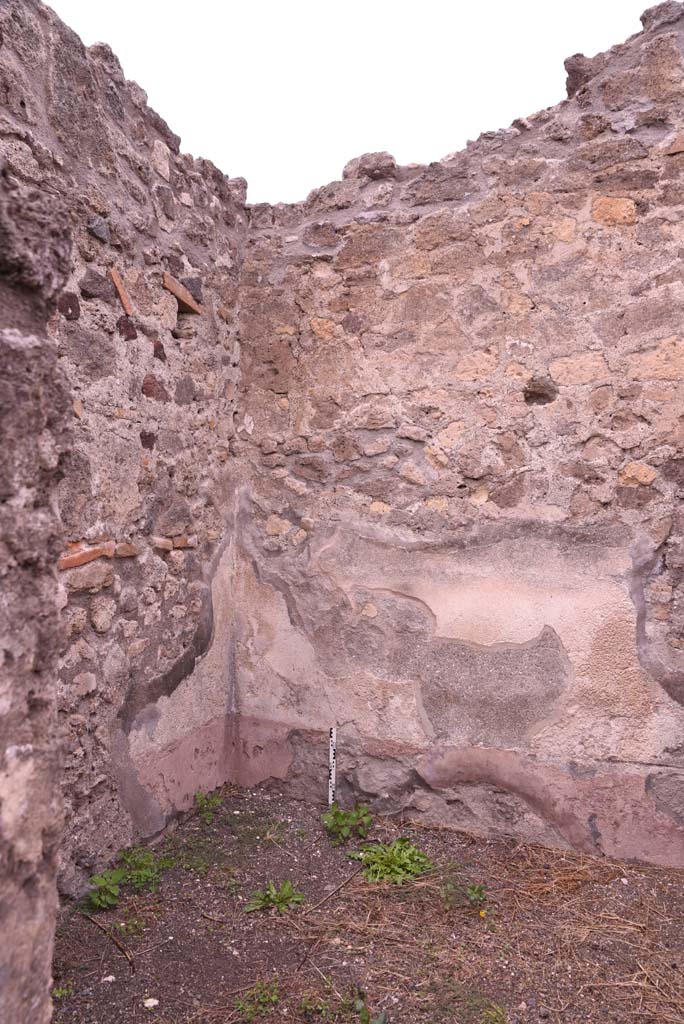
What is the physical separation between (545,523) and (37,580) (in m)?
2.05

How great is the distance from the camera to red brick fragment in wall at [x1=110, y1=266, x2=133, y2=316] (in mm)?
2553

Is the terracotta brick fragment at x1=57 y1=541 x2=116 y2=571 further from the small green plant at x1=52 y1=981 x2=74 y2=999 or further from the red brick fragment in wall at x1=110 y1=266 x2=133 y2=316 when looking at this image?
the small green plant at x1=52 y1=981 x2=74 y2=999

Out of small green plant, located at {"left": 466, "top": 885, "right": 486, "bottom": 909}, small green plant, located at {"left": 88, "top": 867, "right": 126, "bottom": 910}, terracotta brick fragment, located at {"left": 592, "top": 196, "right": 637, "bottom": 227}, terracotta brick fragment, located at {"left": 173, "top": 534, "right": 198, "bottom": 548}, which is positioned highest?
terracotta brick fragment, located at {"left": 592, "top": 196, "right": 637, "bottom": 227}

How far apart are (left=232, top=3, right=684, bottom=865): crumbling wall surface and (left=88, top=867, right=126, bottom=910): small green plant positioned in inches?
32.8

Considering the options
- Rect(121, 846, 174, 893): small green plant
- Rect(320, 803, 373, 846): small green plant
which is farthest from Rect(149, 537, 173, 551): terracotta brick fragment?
Rect(320, 803, 373, 846): small green plant

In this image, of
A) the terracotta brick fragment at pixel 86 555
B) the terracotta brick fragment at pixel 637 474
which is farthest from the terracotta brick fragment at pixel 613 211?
the terracotta brick fragment at pixel 86 555

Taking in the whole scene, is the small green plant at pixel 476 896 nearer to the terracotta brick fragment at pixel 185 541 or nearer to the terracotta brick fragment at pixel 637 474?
the terracotta brick fragment at pixel 637 474

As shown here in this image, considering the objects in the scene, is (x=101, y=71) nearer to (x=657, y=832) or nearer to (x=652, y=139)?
(x=652, y=139)

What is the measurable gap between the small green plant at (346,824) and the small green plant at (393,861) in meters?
0.08

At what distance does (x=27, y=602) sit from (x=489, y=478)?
6.79 ft

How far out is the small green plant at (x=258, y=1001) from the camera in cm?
186

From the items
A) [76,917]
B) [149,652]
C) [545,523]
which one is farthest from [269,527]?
[76,917]

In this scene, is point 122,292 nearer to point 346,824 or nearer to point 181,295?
point 181,295

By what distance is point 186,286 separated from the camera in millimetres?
2938
